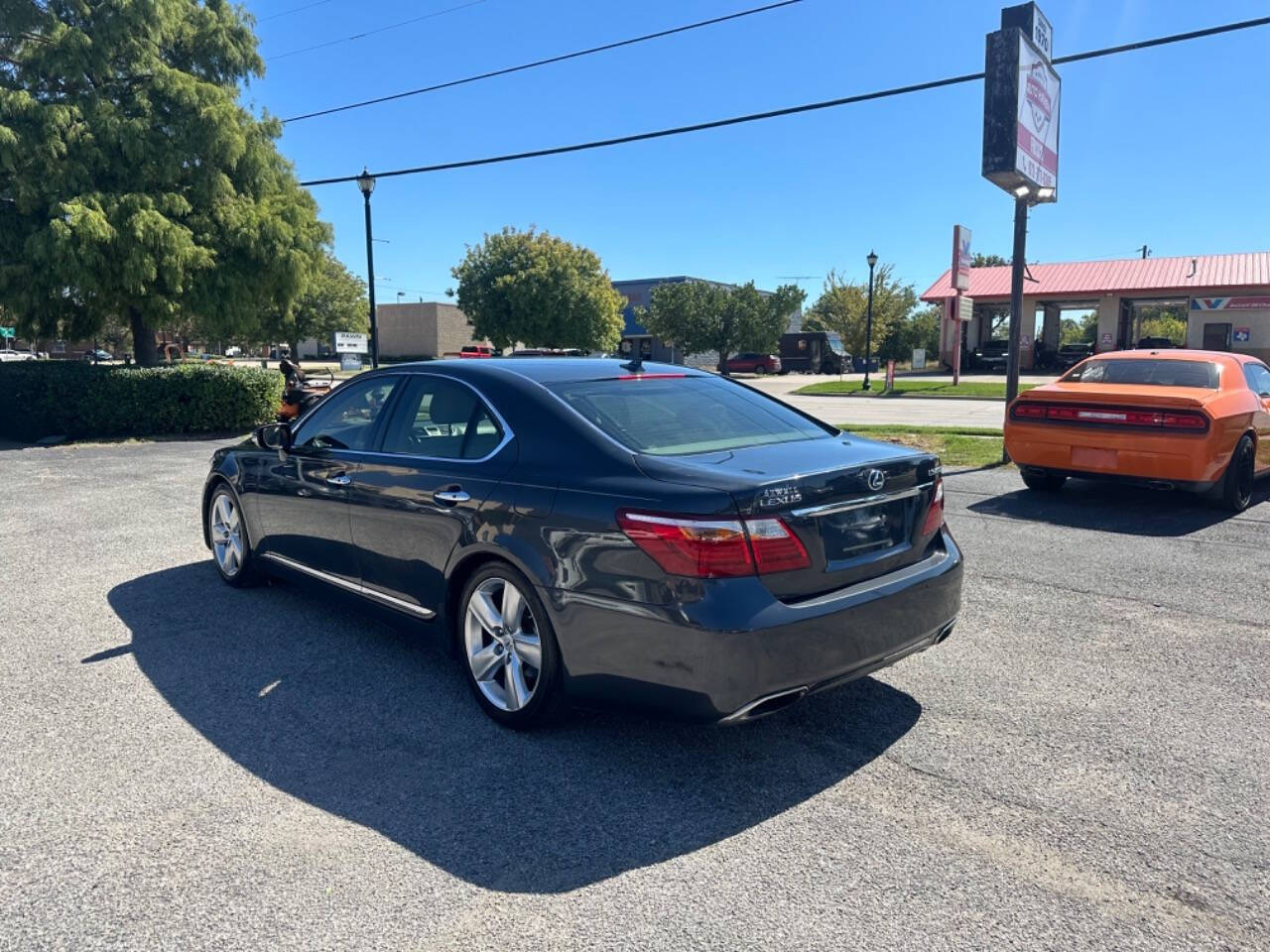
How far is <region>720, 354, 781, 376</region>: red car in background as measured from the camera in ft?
173

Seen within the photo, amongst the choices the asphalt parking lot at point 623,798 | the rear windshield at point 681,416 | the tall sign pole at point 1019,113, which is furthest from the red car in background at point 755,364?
the rear windshield at point 681,416

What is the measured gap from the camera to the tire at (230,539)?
5.72 metres

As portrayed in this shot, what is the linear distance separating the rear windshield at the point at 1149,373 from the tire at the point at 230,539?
762cm

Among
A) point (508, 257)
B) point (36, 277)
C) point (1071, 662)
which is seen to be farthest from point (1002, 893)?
point (508, 257)

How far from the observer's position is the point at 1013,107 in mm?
10781

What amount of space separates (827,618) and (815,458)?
0.68 metres

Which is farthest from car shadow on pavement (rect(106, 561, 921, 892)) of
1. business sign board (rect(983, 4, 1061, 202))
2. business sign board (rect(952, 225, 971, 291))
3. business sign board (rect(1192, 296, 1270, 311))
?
business sign board (rect(1192, 296, 1270, 311))

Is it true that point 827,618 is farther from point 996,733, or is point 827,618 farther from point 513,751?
point 513,751

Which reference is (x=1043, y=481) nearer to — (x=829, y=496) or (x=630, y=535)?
(x=829, y=496)

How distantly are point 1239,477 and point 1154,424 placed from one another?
1197 millimetres

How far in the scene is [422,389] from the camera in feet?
14.9

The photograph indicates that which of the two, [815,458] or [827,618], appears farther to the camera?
[815,458]

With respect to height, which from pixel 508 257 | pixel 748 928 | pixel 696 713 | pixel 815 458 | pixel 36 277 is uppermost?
pixel 508 257

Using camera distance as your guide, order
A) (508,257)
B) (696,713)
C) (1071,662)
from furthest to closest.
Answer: (508,257) → (1071,662) → (696,713)
